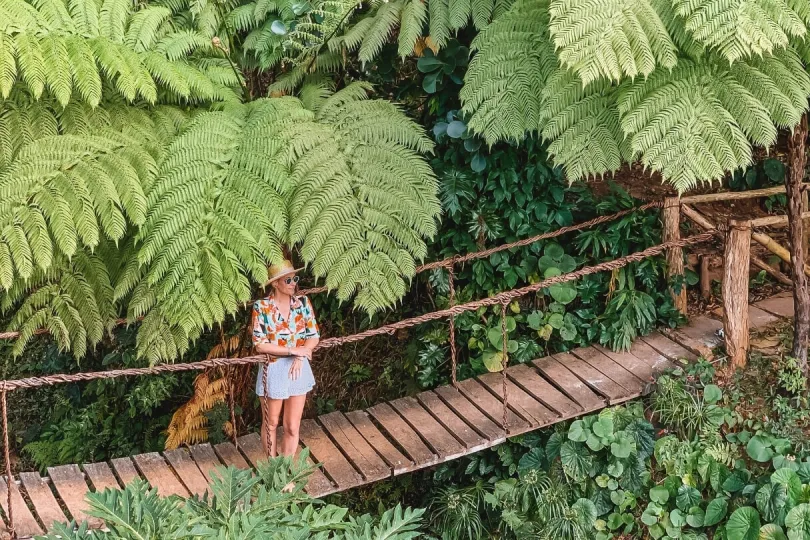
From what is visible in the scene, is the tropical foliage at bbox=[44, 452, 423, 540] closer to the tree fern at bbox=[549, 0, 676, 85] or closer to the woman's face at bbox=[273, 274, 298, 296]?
the woman's face at bbox=[273, 274, 298, 296]

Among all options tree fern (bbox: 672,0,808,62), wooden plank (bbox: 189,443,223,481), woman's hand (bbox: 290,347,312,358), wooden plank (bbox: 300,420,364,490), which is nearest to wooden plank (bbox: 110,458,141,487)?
wooden plank (bbox: 189,443,223,481)

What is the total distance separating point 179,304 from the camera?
3736 mm

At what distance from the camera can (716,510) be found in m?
4.47

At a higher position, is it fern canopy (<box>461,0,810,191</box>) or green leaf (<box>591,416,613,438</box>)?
fern canopy (<box>461,0,810,191</box>)

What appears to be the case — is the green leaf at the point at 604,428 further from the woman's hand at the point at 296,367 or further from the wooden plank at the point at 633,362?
the woman's hand at the point at 296,367

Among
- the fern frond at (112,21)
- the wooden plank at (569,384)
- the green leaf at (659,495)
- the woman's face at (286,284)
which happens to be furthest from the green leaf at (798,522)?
the fern frond at (112,21)

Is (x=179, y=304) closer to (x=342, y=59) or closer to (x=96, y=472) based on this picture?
(x=96, y=472)

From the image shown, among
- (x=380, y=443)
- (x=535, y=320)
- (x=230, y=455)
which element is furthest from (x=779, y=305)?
(x=230, y=455)

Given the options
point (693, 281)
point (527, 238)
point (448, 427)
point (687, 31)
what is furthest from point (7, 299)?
point (693, 281)

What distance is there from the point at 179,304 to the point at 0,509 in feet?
3.91

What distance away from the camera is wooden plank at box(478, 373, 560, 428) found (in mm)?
4504

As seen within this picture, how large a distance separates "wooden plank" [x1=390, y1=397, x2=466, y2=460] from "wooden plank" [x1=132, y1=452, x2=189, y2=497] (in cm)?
123

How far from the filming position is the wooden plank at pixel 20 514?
3.65 m

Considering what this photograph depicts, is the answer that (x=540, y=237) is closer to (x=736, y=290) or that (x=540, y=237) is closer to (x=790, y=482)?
(x=736, y=290)
